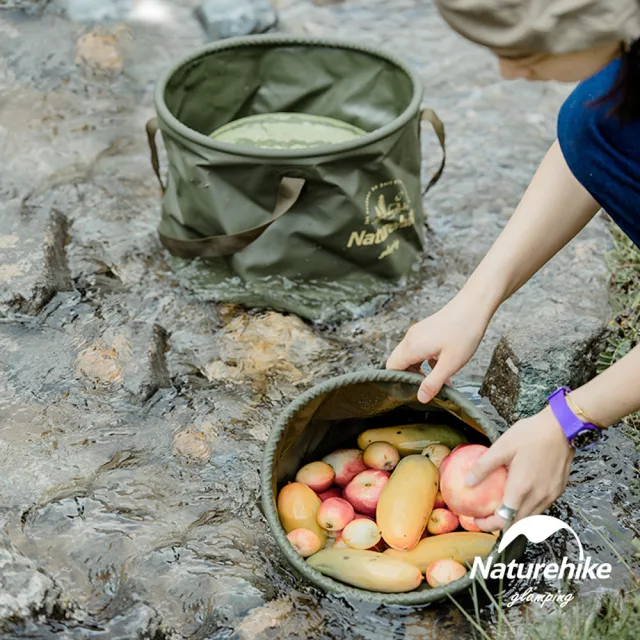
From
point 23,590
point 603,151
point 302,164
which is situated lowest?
point 23,590

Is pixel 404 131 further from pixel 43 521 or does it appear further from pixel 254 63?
pixel 43 521

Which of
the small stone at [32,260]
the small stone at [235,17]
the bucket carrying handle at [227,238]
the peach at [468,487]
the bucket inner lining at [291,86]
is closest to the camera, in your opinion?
the peach at [468,487]

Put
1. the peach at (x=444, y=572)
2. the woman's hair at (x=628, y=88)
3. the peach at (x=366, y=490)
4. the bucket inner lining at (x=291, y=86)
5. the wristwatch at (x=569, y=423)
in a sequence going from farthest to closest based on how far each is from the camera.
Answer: the bucket inner lining at (x=291, y=86) < the peach at (x=366, y=490) < the peach at (x=444, y=572) < the wristwatch at (x=569, y=423) < the woman's hair at (x=628, y=88)

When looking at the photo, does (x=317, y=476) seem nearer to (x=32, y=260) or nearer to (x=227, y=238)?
(x=227, y=238)

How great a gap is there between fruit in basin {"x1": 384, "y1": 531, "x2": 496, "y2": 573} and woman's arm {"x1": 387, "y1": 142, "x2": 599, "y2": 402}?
1.00ft

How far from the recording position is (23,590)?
1812 mm

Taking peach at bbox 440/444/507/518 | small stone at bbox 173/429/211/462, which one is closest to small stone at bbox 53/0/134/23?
small stone at bbox 173/429/211/462

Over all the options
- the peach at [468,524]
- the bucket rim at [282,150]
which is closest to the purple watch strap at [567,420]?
the peach at [468,524]

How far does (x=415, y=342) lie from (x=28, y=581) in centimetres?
93

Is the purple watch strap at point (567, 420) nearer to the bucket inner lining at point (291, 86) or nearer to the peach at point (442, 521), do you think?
the peach at point (442, 521)

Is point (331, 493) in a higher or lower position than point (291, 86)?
lower

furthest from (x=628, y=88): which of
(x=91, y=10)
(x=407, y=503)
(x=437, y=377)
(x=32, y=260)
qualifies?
(x=91, y=10)

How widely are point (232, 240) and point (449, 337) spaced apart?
1.00 metres

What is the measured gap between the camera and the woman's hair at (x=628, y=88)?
1278mm
